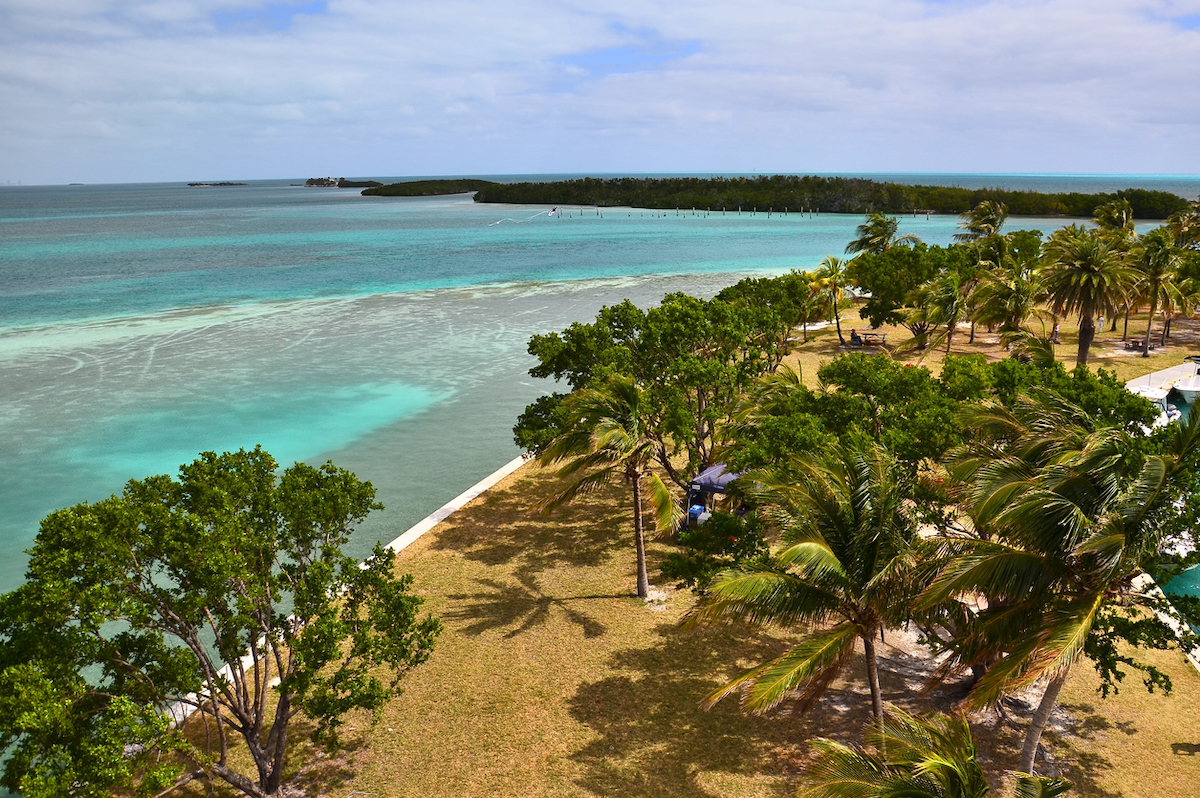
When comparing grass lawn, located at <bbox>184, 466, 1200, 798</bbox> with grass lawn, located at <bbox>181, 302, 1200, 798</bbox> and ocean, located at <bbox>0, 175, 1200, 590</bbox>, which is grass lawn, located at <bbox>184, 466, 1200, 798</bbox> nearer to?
grass lawn, located at <bbox>181, 302, 1200, 798</bbox>

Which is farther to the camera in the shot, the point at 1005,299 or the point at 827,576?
the point at 1005,299

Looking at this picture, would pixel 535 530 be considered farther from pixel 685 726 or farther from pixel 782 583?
pixel 782 583

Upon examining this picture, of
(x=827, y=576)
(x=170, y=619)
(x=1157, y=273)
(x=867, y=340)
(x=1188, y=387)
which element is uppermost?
(x=1157, y=273)

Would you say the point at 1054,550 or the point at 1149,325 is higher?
the point at 1054,550

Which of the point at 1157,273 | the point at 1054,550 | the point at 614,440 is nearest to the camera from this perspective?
the point at 1054,550

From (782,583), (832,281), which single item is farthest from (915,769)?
(832,281)

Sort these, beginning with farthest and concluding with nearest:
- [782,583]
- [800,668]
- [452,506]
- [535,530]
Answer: [452,506] < [535,530] < [782,583] < [800,668]

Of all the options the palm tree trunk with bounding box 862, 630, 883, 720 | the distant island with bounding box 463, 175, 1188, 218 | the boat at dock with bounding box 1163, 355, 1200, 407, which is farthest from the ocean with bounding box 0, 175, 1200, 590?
the boat at dock with bounding box 1163, 355, 1200, 407

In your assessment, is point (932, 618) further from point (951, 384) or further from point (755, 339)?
point (755, 339)
